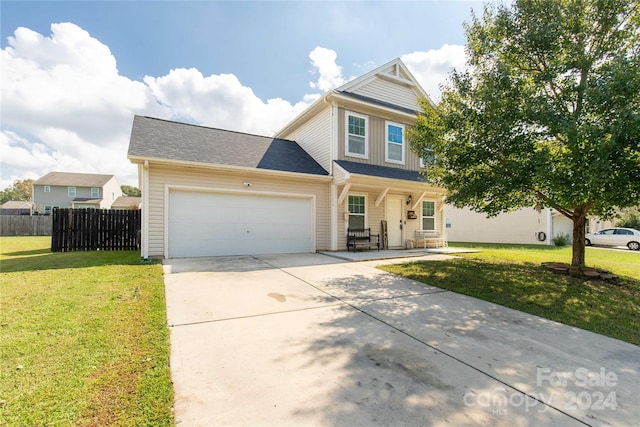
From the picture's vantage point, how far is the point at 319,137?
38.0ft

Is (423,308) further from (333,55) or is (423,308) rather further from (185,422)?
(333,55)

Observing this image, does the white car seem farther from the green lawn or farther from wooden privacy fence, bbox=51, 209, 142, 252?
wooden privacy fence, bbox=51, 209, 142, 252

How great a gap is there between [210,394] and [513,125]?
7.21m

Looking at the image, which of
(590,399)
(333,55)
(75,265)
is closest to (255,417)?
(590,399)

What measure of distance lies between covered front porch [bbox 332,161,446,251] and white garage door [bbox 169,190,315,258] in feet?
4.47

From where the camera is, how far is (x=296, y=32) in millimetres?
10219

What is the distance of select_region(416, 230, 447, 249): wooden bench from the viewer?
12594mm

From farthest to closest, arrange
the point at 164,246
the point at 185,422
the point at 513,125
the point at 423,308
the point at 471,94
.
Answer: the point at 164,246 < the point at 471,94 < the point at 513,125 < the point at 423,308 < the point at 185,422

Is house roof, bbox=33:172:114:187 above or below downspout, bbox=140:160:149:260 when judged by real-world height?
above

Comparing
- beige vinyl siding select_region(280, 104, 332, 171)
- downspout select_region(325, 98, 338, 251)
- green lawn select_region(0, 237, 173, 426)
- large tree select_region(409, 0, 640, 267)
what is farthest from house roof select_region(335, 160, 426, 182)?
green lawn select_region(0, 237, 173, 426)

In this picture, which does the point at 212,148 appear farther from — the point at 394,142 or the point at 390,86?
the point at 390,86

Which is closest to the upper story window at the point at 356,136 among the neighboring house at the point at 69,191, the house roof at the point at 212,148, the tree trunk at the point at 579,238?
the house roof at the point at 212,148

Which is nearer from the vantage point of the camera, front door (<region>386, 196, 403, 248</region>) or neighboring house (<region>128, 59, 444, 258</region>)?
neighboring house (<region>128, 59, 444, 258</region>)

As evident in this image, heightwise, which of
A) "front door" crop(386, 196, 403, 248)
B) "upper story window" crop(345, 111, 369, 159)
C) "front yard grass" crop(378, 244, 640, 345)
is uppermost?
"upper story window" crop(345, 111, 369, 159)
